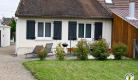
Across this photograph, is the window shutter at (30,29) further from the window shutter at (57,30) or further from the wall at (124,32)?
the wall at (124,32)

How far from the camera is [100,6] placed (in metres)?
16.6

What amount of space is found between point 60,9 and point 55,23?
4.16ft

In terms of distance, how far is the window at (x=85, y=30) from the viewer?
1581 cm

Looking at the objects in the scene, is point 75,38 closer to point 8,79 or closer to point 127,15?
point 127,15

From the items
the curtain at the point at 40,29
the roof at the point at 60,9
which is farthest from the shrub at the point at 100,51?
the curtain at the point at 40,29

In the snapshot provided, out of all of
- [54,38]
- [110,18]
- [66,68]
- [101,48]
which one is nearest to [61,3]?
[54,38]

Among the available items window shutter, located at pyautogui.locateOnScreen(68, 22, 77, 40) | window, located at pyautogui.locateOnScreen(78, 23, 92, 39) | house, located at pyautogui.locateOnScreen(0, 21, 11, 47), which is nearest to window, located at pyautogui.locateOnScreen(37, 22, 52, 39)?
window shutter, located at pyautogui.locateOnScreen(68, 22, 77, 40)

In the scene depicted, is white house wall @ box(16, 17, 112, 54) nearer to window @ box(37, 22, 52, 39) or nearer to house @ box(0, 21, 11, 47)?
window @ box(37, 22, 52, 39)

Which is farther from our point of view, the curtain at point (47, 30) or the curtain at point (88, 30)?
the curtain at point (88, 30)

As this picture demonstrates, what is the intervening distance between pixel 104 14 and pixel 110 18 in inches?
23.1

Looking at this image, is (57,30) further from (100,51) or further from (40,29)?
(100,51)

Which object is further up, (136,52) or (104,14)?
(104,14)

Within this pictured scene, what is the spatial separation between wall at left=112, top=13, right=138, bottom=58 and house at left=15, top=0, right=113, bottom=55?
0.83 m

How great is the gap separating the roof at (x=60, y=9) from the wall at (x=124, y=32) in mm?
1189
